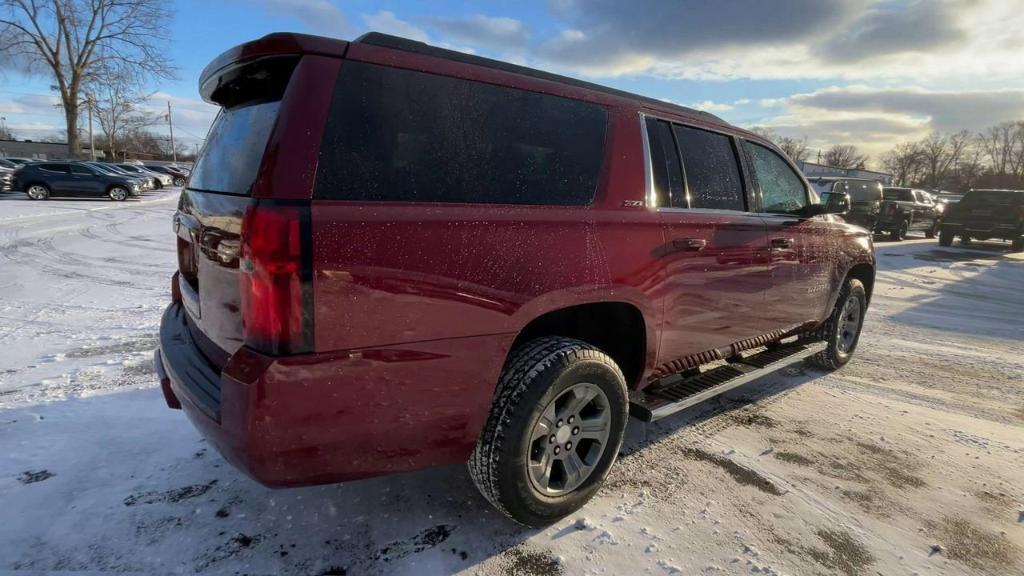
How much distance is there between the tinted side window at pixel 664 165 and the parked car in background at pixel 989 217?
1875cm

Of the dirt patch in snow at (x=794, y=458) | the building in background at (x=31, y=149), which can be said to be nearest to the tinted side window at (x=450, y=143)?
the dirt patch in snow at (x=794, y=458)

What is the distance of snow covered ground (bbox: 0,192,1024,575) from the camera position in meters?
2.18

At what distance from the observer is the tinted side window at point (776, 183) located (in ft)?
11.8

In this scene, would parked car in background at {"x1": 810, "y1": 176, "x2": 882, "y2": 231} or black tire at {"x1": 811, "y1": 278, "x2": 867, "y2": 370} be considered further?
parked car in background at {"x1": 810, "y1": 176, "x2": 882, "y2": 231}

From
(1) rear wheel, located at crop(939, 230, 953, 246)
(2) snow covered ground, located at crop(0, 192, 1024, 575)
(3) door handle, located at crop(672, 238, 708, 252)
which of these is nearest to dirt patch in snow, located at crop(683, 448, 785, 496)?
(2) snow covered ground, located at crop(0, 192, 1024, 575)

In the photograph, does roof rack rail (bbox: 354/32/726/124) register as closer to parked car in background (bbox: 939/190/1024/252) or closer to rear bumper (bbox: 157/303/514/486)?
rear bumper (bbox: 157/303/514/486)

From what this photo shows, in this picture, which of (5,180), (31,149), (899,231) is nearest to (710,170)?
(899,231)

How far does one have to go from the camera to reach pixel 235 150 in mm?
2090

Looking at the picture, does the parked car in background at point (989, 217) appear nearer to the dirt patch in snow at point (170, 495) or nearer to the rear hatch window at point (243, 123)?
the rear hatch window at point (243, 123)

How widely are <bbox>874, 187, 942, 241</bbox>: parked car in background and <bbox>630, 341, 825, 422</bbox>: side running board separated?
1794 cm

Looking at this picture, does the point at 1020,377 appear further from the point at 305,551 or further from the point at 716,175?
the point at 305,551

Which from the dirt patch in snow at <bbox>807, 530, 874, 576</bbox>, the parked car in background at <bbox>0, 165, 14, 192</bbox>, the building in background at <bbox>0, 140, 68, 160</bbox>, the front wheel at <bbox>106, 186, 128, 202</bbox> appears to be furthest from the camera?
the building in background at <bbox>0, 140, 68, 160</bbox>

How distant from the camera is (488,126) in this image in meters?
2.11

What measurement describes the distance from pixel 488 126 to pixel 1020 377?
224 inches
